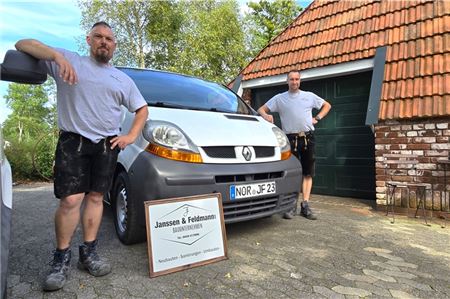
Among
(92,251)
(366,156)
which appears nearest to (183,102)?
(92,251)

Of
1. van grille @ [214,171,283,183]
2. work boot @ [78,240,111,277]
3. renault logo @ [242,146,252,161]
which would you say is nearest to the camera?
work boot @ [78,240,111,277]

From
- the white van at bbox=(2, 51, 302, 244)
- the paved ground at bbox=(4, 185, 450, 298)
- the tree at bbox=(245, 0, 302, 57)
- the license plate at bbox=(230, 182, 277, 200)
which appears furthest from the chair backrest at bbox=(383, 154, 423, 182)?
the tree at bbox=(245, 0, 302, 57)

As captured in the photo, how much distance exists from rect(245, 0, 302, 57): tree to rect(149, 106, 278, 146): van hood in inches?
924

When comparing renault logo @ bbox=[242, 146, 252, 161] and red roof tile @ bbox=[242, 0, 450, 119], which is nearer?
renault logo @ bbox=[242, 146, 252, 161]

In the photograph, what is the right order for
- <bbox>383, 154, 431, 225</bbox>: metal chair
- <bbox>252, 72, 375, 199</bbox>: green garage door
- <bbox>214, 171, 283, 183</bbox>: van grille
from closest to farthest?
<bbox>214, 171, 283, 183</bbox>: van grille < <bbox>383, 154, 431, 225</bbox>: metal chair < <bbox>252, 72, 375, 199</bbox>: green garage door

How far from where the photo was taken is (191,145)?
2812mm

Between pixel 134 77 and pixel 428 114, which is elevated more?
pixel 134 77

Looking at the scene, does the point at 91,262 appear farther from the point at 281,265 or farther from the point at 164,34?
the point at 164,34

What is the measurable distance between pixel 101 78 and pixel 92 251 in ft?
4.09

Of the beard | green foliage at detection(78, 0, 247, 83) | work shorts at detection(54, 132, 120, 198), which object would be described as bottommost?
work shorts at detection(54, 132, 120, 198)

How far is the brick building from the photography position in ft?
15.5

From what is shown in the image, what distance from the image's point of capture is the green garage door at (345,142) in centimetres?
592

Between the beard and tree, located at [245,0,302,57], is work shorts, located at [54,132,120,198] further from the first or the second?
tree, located at [245,0,302,57]

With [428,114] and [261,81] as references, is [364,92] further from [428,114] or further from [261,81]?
[261,81]
